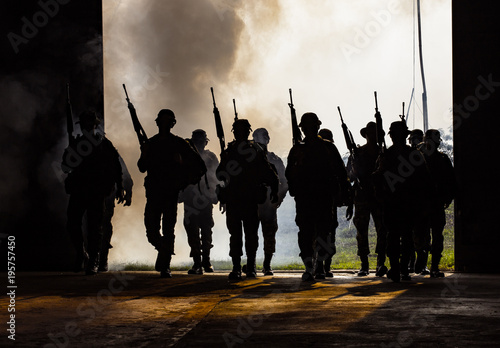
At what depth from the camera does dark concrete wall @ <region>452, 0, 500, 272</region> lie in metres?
12.9

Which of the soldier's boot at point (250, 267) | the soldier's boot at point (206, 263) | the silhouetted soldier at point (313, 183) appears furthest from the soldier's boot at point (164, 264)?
the soldier's boot at point (206, 263)

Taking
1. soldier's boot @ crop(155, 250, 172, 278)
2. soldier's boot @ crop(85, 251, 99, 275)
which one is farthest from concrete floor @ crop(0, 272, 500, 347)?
soldier's boot @ crop(85, 251, 99, 275)

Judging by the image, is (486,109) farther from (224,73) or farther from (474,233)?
(224,73)

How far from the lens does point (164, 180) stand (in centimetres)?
1066

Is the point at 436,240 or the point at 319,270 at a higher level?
the point at 436,240

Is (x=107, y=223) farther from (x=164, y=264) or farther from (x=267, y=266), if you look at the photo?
(x=267, y=266)

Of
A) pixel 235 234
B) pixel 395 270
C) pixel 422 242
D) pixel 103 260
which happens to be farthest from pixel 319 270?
pixel 103 260

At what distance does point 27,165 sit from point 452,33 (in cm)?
685

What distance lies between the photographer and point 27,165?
13102 millimetres

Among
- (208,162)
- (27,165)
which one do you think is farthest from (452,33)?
(27,165)

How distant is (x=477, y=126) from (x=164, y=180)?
512 centimetres

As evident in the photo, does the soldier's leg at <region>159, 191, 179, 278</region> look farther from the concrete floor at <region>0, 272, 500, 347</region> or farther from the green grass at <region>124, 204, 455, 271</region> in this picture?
the green grass at <region>124, 204, 455, 271</region>

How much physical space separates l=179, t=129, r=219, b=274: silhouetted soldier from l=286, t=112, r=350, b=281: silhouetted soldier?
2.57 meters

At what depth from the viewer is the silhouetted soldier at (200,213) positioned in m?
12.4
